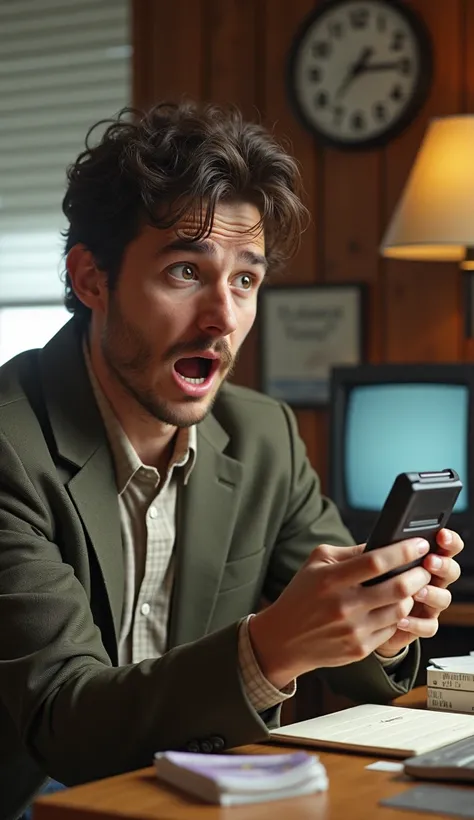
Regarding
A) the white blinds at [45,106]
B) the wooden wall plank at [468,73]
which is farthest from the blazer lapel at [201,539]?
the white blinds at [45,106]

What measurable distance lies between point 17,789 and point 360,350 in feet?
6.68

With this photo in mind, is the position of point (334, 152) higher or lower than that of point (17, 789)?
higher

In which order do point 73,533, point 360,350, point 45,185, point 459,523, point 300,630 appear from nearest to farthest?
point 300,630 < point 73,533 < point 459,523 < point 360,350 < point 45,185

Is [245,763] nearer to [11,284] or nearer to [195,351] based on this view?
[195,351]

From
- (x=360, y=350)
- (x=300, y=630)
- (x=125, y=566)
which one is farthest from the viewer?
(x=360, y=350)

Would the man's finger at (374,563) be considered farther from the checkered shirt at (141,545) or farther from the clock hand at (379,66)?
the clock hand at (379,66)

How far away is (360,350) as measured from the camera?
3582 mm

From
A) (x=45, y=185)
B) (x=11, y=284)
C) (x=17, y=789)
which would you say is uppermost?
(x=45, y=185)

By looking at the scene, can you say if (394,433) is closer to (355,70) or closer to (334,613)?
(355,70)

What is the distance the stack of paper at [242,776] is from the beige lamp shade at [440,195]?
1993 millimetres

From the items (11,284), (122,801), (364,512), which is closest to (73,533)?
(122,801)

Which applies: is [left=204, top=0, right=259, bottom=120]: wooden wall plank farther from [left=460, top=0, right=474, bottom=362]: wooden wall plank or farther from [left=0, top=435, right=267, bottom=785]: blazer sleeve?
[left=0, top=435, right=267, bottom=785]: blazer sleeve

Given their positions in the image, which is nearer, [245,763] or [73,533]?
[245,763]

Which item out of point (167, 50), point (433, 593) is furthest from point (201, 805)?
point (167, 50)
